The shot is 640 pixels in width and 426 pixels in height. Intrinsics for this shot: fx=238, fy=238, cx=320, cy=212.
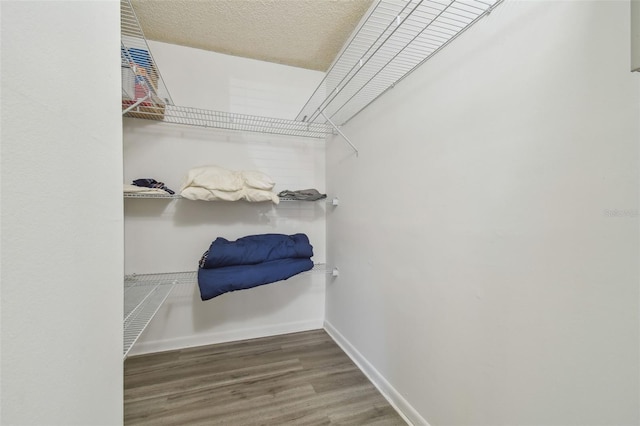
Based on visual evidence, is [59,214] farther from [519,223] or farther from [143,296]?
[143,296]

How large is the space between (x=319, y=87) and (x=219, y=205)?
1.17m

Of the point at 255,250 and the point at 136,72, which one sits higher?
the point at 136,72

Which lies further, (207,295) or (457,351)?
(207,295)

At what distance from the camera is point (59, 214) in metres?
0.42

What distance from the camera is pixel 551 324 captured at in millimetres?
675

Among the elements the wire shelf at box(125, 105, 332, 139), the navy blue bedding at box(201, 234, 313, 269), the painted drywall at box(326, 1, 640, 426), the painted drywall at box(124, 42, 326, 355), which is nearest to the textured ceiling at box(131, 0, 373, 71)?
the painted drywall at box(124, 42, 326, 355)

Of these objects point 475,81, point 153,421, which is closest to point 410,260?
point 475,81

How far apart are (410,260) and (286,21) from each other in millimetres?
1702

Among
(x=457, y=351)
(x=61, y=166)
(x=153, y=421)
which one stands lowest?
(x=153, y=421)

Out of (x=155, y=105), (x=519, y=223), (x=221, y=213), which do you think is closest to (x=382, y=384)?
(x=519, y=223)

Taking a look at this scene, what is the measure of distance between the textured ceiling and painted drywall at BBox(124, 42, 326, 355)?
123mm

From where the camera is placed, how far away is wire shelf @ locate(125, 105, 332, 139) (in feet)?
5.56

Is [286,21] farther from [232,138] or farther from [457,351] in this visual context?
[457,351]

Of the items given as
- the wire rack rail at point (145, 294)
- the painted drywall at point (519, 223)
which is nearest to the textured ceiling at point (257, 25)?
the painted drywall at point (519, 223)
